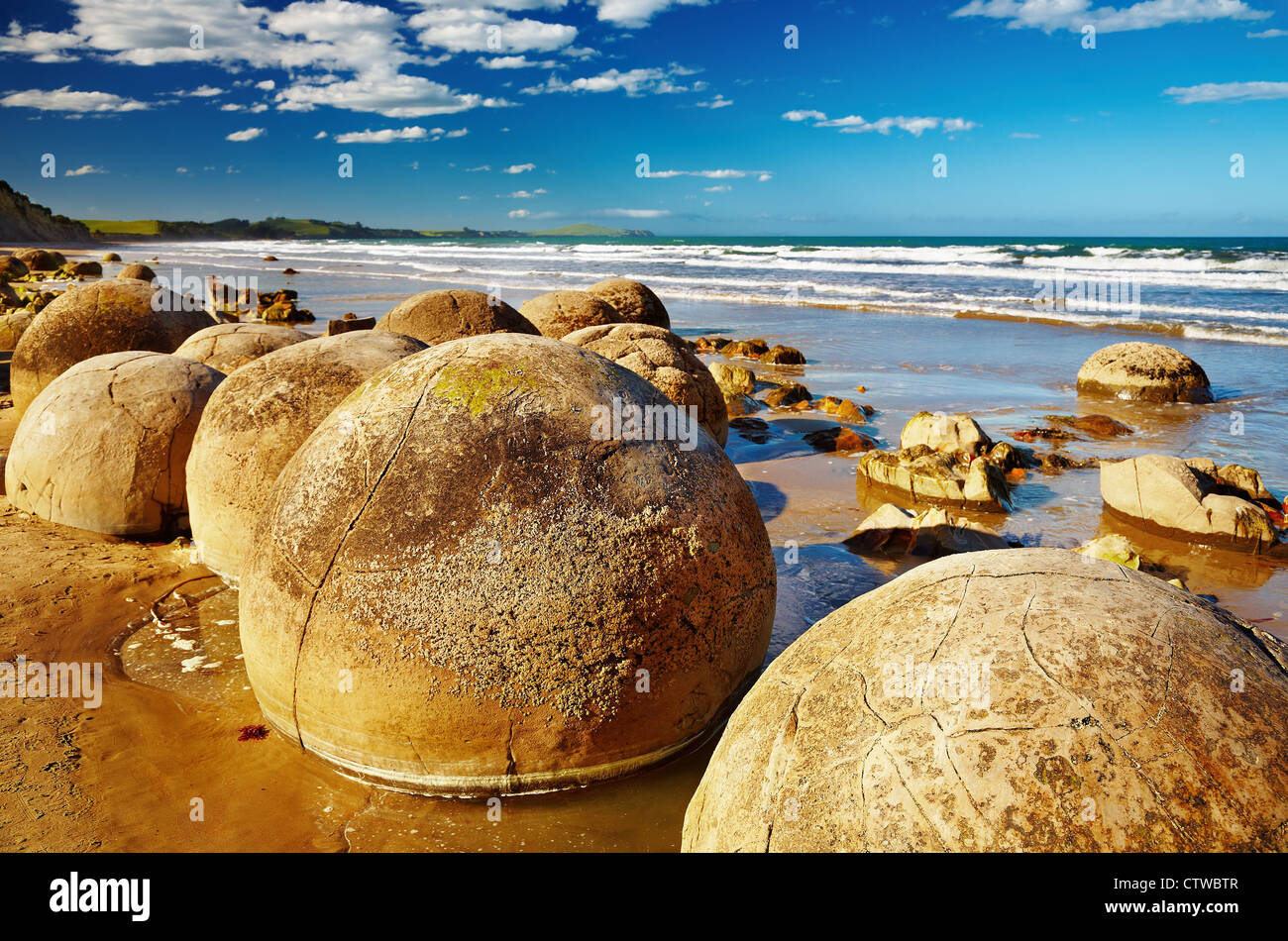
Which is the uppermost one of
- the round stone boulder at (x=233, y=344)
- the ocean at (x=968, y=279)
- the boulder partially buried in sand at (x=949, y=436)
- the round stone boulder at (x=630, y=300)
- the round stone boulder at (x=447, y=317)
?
the ocean at (x=968, y=279)

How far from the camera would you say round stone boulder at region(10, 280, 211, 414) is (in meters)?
10.5

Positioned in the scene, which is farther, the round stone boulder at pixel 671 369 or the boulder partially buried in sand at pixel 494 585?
the round stone boulder at pixel 671 369

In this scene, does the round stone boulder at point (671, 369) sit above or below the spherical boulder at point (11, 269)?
below

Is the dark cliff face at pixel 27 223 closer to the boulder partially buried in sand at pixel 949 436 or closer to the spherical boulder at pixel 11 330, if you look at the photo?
the spherical boulder at pixel 11 330

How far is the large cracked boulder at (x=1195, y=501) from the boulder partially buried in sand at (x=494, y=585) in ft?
Result: 19.2

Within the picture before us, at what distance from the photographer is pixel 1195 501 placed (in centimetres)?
784

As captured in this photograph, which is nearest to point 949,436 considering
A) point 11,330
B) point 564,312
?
point 564,312

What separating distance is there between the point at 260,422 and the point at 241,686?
72.2 inches

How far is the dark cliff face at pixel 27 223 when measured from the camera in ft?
240

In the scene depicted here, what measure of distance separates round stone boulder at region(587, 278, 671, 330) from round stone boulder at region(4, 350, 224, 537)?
8880 millimetres

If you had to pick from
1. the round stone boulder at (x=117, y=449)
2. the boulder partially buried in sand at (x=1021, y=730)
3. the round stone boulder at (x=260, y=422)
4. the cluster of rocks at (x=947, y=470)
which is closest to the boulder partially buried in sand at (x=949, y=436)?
the cluster of rocks at (x=947, y=470)
